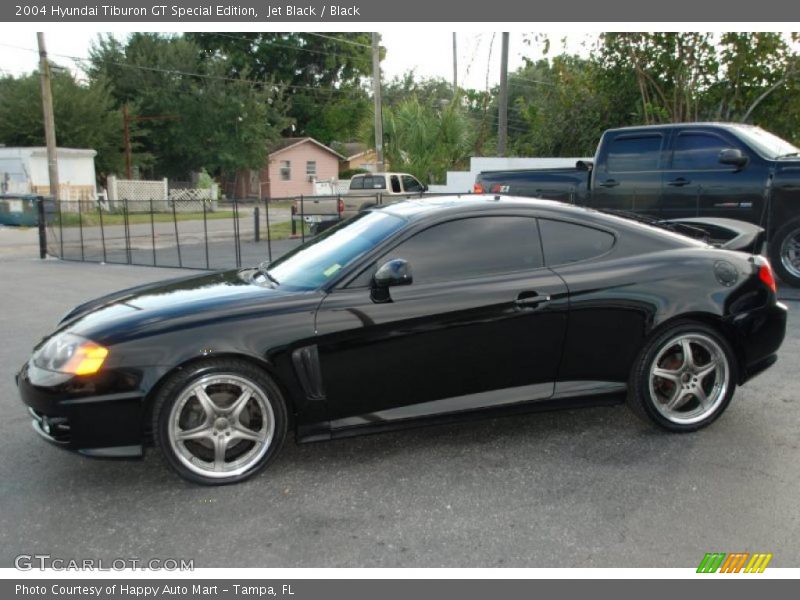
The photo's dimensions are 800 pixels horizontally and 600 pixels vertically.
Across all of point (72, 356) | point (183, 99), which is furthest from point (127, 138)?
point (72, 356)

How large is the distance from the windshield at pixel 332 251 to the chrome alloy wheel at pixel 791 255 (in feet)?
21.6

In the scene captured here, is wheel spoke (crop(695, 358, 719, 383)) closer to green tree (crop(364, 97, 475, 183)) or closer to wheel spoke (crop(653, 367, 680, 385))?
wheel spoke (crop(653, 367, 680, 385))

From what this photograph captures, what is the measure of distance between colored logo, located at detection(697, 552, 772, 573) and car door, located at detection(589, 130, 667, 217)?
7596 mm

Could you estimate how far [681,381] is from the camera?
14.9ft

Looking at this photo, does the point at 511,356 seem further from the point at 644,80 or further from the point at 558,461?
the point at 644,80

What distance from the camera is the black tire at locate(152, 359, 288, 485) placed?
375 cm

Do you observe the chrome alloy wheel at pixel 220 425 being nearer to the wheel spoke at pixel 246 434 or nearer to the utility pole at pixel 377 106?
the wheel spoke at pixel 246 434

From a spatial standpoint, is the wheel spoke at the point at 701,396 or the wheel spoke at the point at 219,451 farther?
the wheel spoke at the point at 701,396

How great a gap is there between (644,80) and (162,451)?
18.4 metres

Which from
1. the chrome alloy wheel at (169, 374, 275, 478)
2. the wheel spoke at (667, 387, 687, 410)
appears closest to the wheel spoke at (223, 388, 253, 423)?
the chrome alloy wheel at (169, 374, 275, 478)

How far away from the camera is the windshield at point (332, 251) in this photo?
424 cm

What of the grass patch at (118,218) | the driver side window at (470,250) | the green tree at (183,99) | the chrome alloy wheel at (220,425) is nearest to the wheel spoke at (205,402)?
the chrome alloy wheel at (220,425)

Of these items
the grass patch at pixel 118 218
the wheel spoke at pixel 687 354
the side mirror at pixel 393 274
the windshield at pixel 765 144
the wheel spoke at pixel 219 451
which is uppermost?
the windshield at pixel 765 144

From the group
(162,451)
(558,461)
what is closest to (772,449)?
(558,461)
